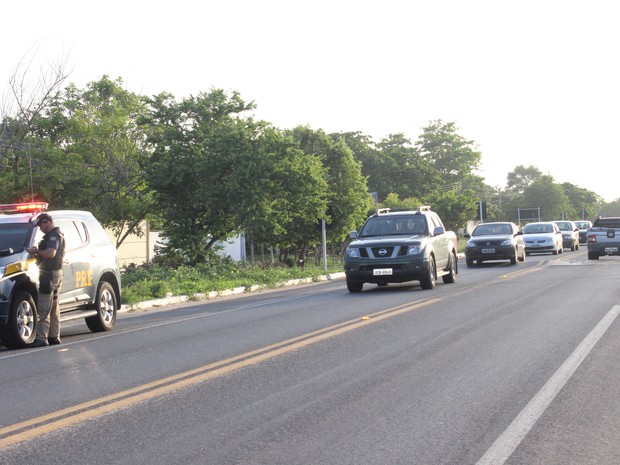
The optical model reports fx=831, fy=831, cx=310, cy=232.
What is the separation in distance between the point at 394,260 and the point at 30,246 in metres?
9.26

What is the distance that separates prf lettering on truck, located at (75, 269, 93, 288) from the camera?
12648 mm

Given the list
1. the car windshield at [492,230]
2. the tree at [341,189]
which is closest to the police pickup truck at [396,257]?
the car windshield at [492,230]

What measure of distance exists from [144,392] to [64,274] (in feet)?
18.1

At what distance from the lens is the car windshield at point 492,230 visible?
31.7 m

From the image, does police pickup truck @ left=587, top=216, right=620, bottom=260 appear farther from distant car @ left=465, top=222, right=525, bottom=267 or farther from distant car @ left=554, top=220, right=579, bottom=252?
distant car @ left=554, top=220, right=579, bottom=252

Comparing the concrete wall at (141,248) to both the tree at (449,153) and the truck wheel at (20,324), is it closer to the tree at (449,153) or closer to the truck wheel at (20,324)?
the truck wheel at (20,324)

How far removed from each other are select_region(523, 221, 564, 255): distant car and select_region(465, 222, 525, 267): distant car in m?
8.29

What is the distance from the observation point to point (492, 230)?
32125 mm

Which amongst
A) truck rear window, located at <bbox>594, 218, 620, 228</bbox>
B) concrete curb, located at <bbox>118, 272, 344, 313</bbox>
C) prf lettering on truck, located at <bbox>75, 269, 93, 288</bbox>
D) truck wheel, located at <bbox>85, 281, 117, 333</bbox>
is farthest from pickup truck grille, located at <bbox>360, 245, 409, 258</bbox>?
truck rear window, located at <bbox>594, 218, 620, 228</bbox>

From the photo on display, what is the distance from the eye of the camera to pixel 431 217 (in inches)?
845

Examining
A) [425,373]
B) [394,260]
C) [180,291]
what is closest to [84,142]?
[180,291]

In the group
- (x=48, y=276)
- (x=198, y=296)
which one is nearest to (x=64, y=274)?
(x=48, y=276)

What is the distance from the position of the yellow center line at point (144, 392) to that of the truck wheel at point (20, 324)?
11.7 ft

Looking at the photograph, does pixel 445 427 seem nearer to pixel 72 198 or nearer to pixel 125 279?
pixel 125 279
